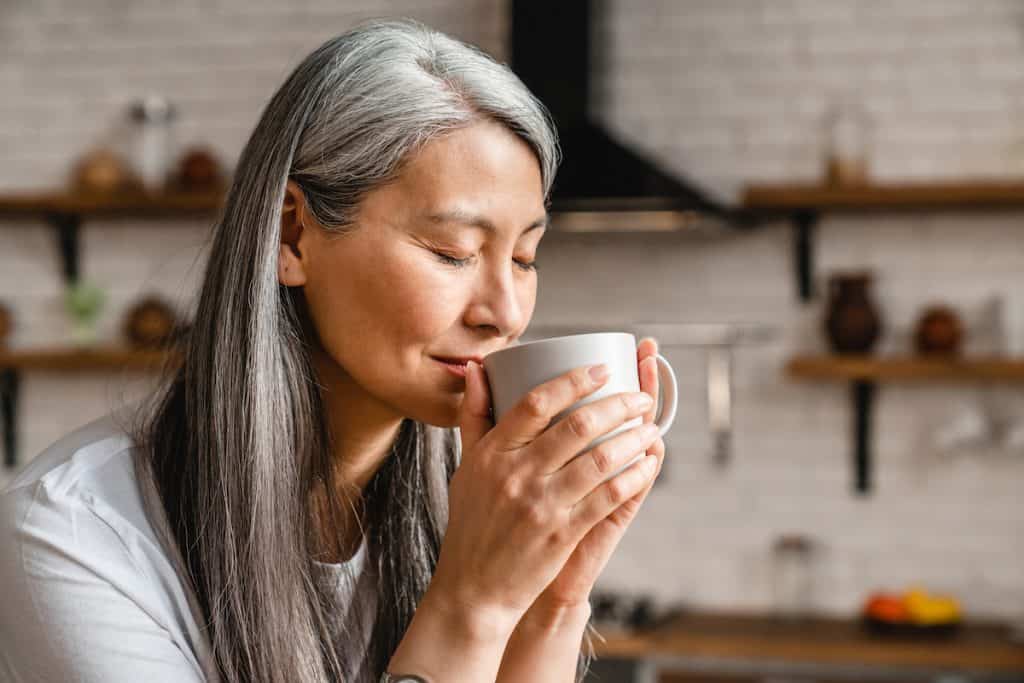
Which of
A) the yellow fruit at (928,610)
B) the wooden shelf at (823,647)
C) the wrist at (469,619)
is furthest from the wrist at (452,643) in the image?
the yellow fruit at (928,610)

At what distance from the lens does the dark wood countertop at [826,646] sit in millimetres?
3391

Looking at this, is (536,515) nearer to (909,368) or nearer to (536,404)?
(536,404)

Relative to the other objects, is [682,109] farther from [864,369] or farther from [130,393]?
[130,393]

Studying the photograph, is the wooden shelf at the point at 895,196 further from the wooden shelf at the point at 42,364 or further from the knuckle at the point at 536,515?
the knuckle at the point at 536,515

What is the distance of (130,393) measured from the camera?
438 centimetres

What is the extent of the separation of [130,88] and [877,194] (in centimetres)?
252

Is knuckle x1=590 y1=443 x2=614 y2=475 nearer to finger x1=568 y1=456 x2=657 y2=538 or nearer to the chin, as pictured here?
finger x1=568 y1=456 x2=657 y2=538

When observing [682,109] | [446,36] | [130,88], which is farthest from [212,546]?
[130,88]

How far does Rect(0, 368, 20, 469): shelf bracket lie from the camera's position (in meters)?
4.54

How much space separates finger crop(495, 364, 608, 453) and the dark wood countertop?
97.1 inches

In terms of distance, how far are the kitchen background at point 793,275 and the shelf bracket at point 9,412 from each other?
443 mm

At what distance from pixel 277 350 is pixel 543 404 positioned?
25 centimetres

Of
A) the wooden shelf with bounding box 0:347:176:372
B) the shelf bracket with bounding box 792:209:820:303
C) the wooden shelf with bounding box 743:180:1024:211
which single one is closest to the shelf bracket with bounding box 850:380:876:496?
the shelf bracket with bounding box 792:209:820:303

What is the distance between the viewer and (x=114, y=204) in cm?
431
